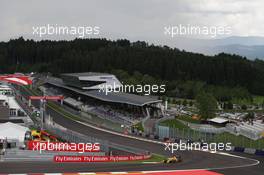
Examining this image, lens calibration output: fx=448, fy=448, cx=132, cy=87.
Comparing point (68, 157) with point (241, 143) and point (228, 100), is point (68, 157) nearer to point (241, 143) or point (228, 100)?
point (241, 143)

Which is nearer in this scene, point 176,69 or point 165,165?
point 165,165

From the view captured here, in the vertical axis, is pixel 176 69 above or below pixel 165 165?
above

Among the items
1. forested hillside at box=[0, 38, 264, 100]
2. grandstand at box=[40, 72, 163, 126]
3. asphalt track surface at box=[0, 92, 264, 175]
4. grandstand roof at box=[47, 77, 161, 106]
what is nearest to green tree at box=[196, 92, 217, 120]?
grandstand at box=[40, 72, 163, 126]

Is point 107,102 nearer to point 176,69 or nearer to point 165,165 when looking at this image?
point 176,69

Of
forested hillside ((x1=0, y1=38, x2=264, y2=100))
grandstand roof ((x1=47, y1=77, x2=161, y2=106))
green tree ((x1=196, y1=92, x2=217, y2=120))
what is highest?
forested hillside ((x1=0, y1=38, x2=264, y2=100))

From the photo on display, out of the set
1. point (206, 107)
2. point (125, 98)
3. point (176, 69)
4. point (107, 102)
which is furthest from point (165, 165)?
point (176, 69)

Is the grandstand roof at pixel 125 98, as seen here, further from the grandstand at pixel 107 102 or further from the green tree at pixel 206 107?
the green tree at pixel 206 107

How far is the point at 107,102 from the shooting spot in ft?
247

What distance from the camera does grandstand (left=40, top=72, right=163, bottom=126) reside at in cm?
6481

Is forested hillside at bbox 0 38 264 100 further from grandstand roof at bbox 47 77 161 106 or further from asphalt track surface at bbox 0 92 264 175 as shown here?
asphalt track surface at bbox 0 92 264 175

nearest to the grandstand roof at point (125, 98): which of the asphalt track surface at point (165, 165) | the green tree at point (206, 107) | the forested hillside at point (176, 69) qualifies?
the green tree at point (206, 107)

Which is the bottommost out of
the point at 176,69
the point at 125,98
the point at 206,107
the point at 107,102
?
the point at 206,107

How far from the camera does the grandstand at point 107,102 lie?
64812 mm

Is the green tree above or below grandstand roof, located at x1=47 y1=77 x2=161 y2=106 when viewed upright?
below
